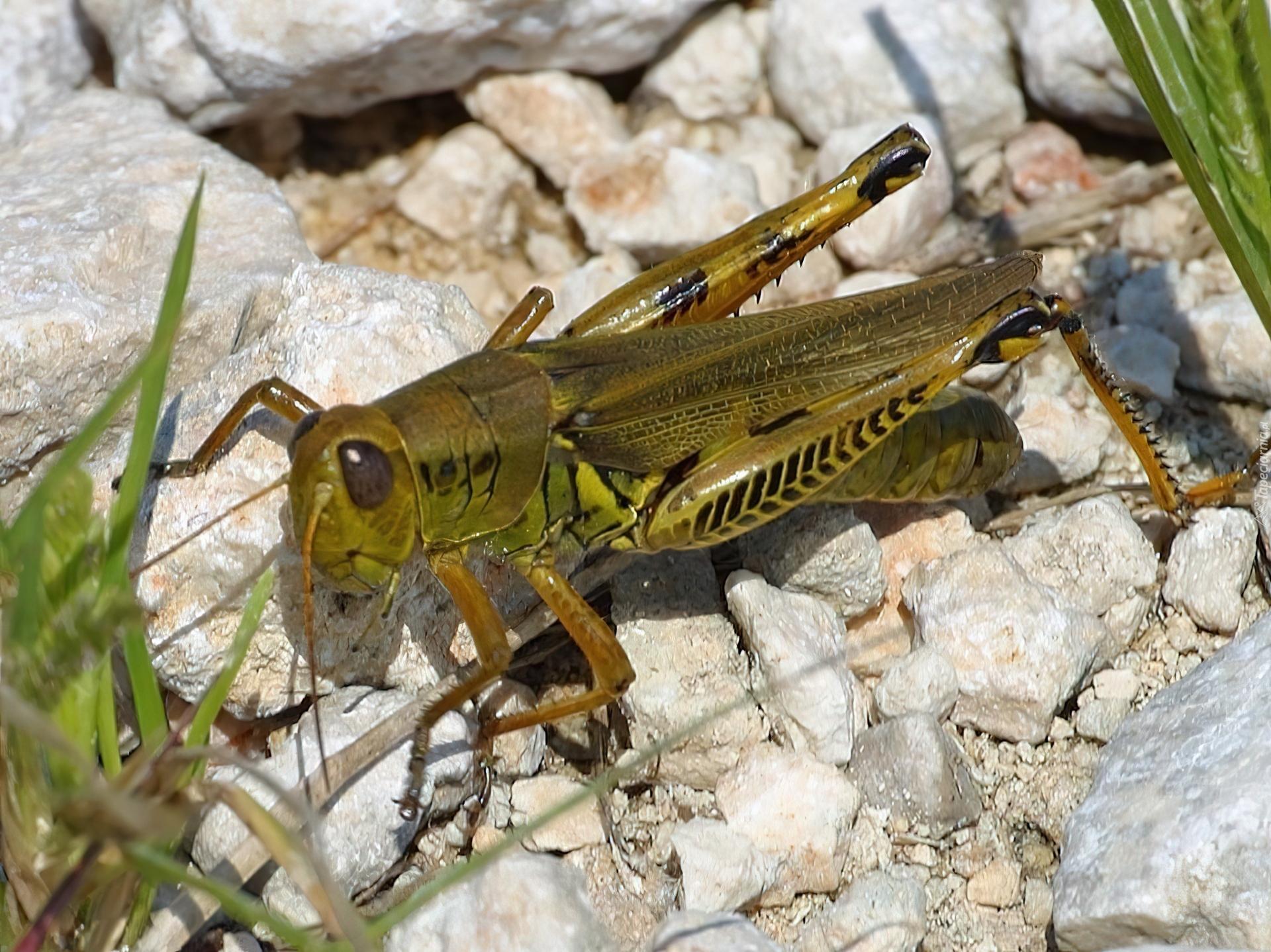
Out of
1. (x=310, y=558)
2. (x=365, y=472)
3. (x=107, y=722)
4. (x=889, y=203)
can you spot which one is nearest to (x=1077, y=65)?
(x=889, y=203)

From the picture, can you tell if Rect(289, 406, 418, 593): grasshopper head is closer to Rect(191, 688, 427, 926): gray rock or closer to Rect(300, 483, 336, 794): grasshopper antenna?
Rect(300, 483, 336, 794): grasshopper antenna

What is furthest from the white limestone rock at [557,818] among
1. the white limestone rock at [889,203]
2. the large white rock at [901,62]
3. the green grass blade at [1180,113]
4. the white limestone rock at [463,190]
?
the large white rock at [901,62]

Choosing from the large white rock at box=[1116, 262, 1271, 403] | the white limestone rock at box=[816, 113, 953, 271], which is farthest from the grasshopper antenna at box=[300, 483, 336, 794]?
Answer: the large white rock at box=[1116, 262, 1271, 403]

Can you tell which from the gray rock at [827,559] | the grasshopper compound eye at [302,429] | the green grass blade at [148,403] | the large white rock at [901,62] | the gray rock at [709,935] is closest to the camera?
the green grass blade at [148,403]

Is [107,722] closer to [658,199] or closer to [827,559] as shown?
[827,559]

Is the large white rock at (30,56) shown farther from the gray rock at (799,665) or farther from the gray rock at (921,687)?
the gray rock at (921,687)

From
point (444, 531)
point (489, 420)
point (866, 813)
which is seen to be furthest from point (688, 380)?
point (866, 813)
